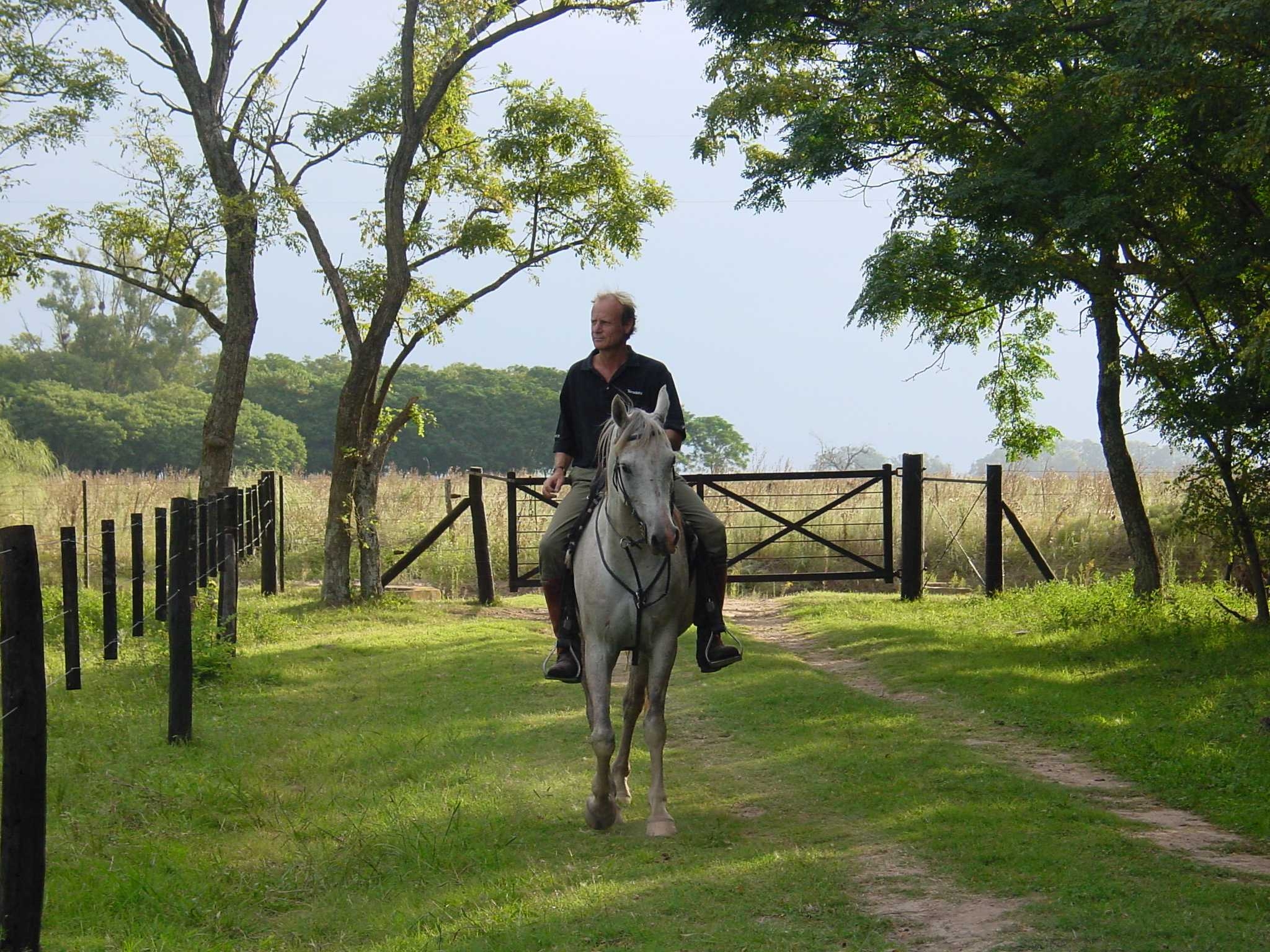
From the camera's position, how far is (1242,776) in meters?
7.53

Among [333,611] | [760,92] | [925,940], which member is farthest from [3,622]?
[760,92]

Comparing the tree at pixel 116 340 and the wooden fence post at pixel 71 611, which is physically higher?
the tree at pixel 116 340

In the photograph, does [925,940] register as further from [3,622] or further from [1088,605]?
[1088,605]

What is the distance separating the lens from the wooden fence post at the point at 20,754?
4.67m

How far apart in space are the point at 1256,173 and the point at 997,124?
11.4 ft

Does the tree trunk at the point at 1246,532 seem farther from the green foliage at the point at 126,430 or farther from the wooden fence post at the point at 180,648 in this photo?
the green foliage at the point at 126,430

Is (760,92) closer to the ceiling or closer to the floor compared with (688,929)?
closer to the ceiling

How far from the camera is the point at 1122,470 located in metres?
14.1

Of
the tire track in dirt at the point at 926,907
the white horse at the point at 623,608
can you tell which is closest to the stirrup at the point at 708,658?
the white horse at the point at 623,608

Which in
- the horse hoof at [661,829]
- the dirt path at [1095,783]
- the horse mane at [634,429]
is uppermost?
the horse mane at [634,429]

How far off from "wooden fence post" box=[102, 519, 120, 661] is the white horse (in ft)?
21.1

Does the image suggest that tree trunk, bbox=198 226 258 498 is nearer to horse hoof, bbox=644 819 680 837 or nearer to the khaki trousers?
the khaki trousers

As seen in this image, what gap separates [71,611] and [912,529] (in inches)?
438

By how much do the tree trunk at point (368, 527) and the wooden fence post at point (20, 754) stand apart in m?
12.2
